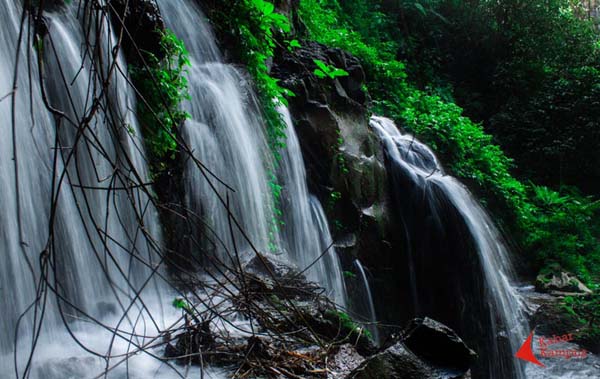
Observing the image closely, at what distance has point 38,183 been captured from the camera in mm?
3334

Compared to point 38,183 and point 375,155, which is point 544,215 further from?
point 38,183

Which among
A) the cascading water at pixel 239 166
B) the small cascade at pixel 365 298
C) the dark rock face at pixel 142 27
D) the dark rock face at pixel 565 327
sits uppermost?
the dark rock face at pixel 142 27

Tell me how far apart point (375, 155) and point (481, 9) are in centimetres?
953

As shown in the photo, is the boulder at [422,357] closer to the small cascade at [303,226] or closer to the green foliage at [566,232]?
the small cascade at [303,226]

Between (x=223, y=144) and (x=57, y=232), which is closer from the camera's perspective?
(x=57, y=232)

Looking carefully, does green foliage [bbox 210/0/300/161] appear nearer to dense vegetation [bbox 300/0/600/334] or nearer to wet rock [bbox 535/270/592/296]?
dense vegetation [bbox 300/0/600/334]

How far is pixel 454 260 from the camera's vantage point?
25.7 ft

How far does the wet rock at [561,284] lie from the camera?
827cm

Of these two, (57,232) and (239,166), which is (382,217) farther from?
(57,232)

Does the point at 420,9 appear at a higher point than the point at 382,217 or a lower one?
higher

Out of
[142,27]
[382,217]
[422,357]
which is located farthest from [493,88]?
[422,357]

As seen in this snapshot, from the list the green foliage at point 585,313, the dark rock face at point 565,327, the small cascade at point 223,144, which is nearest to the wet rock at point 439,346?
the small cascade at point 223,144
